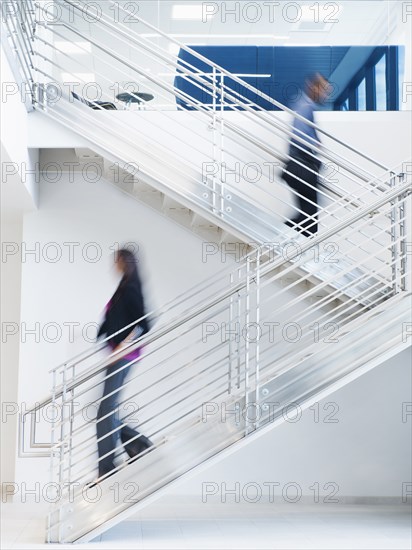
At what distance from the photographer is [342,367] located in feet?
13.7

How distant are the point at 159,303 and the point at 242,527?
1.85m

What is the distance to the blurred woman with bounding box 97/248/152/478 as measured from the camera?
474cm

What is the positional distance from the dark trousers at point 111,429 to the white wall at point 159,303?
1.13 meters

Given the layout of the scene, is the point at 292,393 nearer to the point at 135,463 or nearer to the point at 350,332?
the point at 350,332

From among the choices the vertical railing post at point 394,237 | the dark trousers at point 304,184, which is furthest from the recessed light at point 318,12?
the vertical railing post at point 394,237

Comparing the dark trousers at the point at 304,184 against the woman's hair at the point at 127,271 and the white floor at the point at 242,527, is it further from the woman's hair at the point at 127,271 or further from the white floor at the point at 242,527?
the white floor at the point at 242,527

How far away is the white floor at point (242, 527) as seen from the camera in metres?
4.13

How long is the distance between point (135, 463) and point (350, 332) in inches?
50.7

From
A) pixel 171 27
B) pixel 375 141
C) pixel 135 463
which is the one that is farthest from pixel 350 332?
pixel 171 27

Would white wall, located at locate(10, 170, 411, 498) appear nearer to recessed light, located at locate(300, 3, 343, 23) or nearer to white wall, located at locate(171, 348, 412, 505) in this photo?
white wall, located at locate(171, 348, 412, 505)

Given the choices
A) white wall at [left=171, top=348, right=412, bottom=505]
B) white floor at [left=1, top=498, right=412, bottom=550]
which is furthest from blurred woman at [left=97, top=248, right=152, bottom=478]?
white wall at [left=171, top=348, right=412, bottom=505]

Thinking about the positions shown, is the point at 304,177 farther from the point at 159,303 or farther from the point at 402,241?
the point at 159,303

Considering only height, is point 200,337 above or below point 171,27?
below

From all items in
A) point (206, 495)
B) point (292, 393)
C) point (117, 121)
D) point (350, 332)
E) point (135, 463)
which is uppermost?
point (117, 121)
